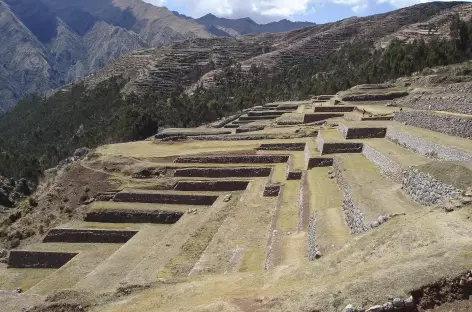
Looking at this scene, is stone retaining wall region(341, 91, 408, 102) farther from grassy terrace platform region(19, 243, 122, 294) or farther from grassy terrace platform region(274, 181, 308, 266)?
grassy terrace platform region(19, 243, 122, 294)

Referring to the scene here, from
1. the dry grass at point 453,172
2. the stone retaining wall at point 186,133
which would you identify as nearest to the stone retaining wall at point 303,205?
the dry grass at point 453,172

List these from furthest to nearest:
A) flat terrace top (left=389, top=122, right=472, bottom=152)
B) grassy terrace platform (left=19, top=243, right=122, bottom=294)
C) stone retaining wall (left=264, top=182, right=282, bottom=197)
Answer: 1. stone retaining wall (left=264, top=182, right=282, bottom=197)
2. grassy terrace platform (left=19, top=243, right=122, bottom=294)
3. flat terrace top (left=389, top=122, right=472, bottom=152)

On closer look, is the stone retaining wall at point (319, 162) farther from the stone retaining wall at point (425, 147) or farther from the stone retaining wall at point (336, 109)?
the stone retaining wall at point (336, 109)

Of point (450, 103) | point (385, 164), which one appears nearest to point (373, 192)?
point (385, 164)

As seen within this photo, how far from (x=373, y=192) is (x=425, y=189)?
2.61 meters

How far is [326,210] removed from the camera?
1817 centimetres

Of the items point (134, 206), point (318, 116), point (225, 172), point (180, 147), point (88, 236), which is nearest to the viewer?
point (88, 236)

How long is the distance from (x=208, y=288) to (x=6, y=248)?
69.9ft

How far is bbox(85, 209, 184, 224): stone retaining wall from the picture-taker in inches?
1092

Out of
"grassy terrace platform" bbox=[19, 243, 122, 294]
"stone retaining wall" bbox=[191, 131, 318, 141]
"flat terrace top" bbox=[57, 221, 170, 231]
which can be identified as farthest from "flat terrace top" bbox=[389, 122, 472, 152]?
"grassy terrace platform" bbox=[19, 243, 122, 294]

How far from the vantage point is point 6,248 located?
94.0 ft

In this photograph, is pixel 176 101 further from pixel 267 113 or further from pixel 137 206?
pixel 137 206

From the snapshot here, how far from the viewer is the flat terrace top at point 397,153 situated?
19.9m

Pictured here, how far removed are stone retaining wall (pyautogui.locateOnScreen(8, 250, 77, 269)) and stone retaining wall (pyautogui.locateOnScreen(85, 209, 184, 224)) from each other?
3.72 metres
